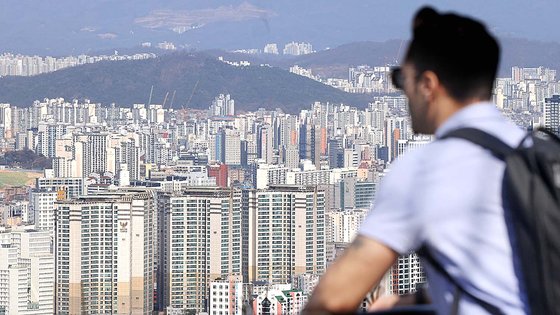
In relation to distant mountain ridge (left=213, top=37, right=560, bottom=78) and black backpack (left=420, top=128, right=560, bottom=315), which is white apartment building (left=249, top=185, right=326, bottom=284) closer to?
black backpack (left=420, top=128, right=560, bottom=315)

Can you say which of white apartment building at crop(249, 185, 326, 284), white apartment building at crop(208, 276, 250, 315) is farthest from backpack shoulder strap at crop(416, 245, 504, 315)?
white apartment building at crop(249, 185, 326, 284)

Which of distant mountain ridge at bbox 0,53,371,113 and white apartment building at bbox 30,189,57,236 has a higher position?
distant mountain ridge at bbox 0,53,371,113

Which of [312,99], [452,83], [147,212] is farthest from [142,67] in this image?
[452,83]

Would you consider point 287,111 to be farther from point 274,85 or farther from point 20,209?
point 20,209

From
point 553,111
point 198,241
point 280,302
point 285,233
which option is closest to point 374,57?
point 553,111

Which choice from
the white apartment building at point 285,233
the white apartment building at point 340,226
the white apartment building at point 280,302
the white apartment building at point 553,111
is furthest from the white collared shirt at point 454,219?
the white apartment building at point 553,111

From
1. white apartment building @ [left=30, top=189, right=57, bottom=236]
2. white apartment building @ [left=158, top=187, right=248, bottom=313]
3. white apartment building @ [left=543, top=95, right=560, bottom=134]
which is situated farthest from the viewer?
white apartment building @ [left=543, top=95, right=560, bottom=134]
